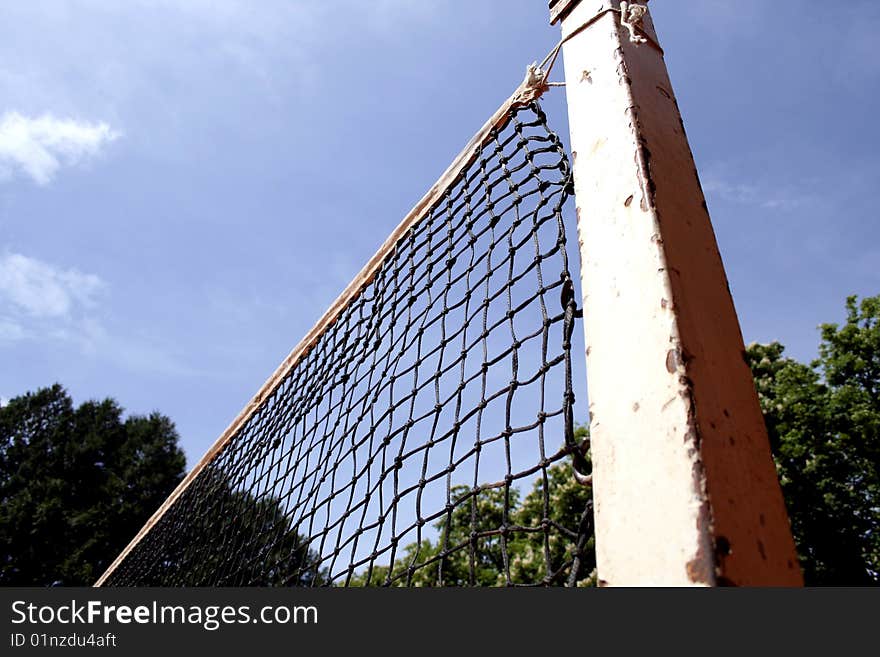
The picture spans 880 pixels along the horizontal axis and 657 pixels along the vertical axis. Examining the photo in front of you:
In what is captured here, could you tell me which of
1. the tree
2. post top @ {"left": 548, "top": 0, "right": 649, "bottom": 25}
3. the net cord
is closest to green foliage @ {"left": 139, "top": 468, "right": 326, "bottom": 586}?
the net cord

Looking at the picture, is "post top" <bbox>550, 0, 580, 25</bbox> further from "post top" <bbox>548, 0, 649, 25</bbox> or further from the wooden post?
the wooden post

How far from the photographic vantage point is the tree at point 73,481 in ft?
57.8

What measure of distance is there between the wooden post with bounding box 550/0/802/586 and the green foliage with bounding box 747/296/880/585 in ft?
50.1

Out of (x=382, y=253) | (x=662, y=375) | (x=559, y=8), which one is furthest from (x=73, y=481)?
(x=662, y=375)

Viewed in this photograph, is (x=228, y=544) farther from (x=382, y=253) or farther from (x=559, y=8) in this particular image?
(x=559, y=8)

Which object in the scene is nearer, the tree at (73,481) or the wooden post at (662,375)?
the wooden post at (662,375)

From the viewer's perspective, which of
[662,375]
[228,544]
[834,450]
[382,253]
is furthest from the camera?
[834,450]

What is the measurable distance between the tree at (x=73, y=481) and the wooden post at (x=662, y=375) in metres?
20.8

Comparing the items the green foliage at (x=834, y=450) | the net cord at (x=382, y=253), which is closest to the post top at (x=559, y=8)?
the net cord at (x=382, y=253)

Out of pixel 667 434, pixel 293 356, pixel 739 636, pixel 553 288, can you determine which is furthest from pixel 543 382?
pixel 293 356

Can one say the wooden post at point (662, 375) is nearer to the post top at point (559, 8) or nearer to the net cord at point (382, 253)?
the post top at point (559, 8)

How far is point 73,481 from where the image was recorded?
1994 cm

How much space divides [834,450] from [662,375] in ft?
53.6

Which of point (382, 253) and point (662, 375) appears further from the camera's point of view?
point (382, 253)
